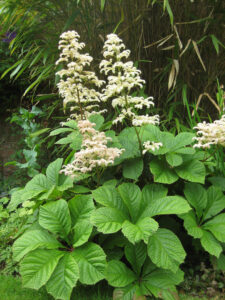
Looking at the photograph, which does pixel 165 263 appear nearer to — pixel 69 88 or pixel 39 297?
pixel 39 297

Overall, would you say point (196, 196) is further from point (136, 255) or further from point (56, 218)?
point (56, 218)

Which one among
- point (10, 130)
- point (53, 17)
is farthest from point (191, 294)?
point (10, 130)

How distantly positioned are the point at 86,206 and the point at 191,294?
0.70m

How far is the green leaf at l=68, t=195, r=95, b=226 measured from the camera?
1.57 metres

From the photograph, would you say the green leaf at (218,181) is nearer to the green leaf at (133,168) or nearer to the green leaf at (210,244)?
the green leaf at (210,244)

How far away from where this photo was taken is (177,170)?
171 cm

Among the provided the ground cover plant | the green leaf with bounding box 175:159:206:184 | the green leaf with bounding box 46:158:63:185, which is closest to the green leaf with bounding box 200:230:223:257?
the ground cover plant

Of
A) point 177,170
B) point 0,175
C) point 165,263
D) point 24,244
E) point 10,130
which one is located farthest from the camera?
point 10,130

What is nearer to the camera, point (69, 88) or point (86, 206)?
point (86, 206)

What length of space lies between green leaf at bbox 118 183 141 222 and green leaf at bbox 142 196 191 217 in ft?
0.16

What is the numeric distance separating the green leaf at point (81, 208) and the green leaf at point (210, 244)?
0.57m

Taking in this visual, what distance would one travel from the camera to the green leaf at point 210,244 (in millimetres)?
1461

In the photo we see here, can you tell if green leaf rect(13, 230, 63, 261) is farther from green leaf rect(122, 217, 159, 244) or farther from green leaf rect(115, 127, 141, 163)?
green leaf rect(115, 127, 141, 163)

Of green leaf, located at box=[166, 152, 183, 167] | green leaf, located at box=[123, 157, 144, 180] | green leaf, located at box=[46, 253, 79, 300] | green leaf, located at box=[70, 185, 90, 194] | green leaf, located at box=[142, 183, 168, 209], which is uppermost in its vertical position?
green leaf, located at box=[166, 152, 183, 167]
